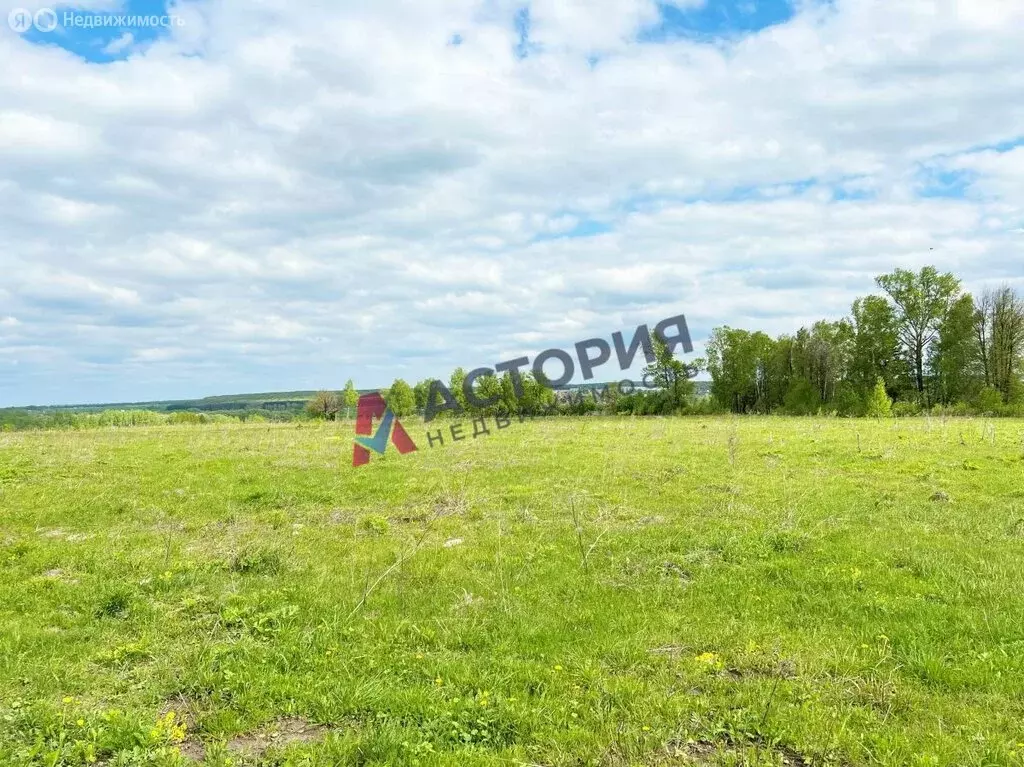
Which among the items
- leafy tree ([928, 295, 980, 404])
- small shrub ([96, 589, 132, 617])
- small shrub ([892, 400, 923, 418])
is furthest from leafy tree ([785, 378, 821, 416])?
small shrub ([96, 589, 132, 617])

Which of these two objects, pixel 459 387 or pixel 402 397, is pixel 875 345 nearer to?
pixel 459 387

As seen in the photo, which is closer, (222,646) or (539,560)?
(222,646)

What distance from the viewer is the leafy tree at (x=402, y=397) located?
73.6 meters

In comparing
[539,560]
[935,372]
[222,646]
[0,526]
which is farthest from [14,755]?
[935,372]

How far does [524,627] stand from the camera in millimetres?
Answer: 6648

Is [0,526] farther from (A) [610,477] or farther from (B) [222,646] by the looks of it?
(A) [610,477]

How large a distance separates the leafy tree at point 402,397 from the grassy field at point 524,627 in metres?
58.9

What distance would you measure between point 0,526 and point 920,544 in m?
16.4

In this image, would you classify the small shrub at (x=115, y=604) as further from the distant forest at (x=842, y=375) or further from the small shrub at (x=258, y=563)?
the distant forest at (x=842, y=375)

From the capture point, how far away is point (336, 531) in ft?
37.8

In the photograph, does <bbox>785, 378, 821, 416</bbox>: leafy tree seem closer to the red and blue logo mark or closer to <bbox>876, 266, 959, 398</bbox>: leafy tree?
<bbox>876, 266, 959, 398</bbox>: leafy tree

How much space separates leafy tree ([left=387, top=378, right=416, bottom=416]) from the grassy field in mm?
58900

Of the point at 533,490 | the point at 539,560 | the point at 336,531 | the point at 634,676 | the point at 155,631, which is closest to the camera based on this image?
the point at 634,676

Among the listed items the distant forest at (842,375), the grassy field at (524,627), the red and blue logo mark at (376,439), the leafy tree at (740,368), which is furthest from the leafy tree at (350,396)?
the grassy field at (524,627)
